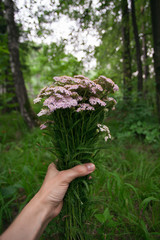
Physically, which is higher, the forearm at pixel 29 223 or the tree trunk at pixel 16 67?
the tree trunk at pixel 16 67

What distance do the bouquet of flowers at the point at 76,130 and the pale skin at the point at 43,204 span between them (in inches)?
2.6

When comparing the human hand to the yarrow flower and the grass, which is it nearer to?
the grass

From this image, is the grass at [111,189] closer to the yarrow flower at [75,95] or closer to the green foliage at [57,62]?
the yarrow flower at [75,95]

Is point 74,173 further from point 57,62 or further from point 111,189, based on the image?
point 57,62

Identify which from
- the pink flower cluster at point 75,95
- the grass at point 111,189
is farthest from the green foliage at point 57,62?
the grass at point 111,189

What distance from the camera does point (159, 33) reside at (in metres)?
2.50

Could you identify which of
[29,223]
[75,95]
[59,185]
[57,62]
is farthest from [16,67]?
[29,223]

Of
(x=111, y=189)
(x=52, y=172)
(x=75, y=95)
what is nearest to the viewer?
(x=75, y=95)

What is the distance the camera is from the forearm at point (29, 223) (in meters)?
0.80

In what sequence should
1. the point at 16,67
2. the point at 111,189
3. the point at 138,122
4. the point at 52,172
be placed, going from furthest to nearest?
the point at 16,67 → the point at 138,122 → the point at 111,189 → the point at 52,172

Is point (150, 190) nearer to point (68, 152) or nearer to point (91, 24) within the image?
point (68, 152)

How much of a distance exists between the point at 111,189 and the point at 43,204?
1.15 m

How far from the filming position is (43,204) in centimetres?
97

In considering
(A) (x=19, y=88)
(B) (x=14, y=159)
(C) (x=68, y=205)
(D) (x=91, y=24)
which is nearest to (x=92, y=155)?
(C) (x=68, y=205)
